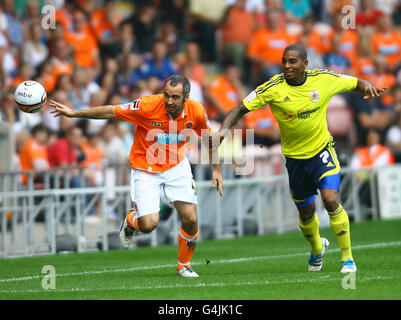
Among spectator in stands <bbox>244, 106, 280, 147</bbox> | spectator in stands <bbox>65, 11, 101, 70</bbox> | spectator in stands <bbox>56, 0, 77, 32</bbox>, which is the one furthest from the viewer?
spectator in stands <bbox>244, 106, 280, 147</bbox>

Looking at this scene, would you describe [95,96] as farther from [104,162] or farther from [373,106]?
[373,106]

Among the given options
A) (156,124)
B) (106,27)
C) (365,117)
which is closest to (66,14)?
(106,27)

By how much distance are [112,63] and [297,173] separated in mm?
9419

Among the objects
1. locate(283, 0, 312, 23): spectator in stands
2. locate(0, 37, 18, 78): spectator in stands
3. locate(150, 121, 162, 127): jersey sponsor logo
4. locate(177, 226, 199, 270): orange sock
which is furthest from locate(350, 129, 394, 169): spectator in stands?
locate(150, 121, 162, 127): jersey sponsor logo

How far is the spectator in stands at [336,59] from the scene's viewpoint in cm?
2234

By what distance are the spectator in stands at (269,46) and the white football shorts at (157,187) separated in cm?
1072

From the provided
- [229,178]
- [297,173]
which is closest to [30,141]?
[229,178]

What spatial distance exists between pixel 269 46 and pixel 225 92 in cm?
181

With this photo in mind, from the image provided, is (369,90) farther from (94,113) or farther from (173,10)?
(173,10)

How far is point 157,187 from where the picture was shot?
1082 centimetres

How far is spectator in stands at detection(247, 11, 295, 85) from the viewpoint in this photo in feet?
69.8

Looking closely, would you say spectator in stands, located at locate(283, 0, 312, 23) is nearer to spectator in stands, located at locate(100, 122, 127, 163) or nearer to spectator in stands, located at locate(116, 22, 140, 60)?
spectator in stands, located at locate(116, 22, 140, 60)

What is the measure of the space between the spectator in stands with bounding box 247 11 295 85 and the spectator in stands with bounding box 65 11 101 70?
3832mm

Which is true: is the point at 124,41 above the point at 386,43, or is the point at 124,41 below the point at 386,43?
below
